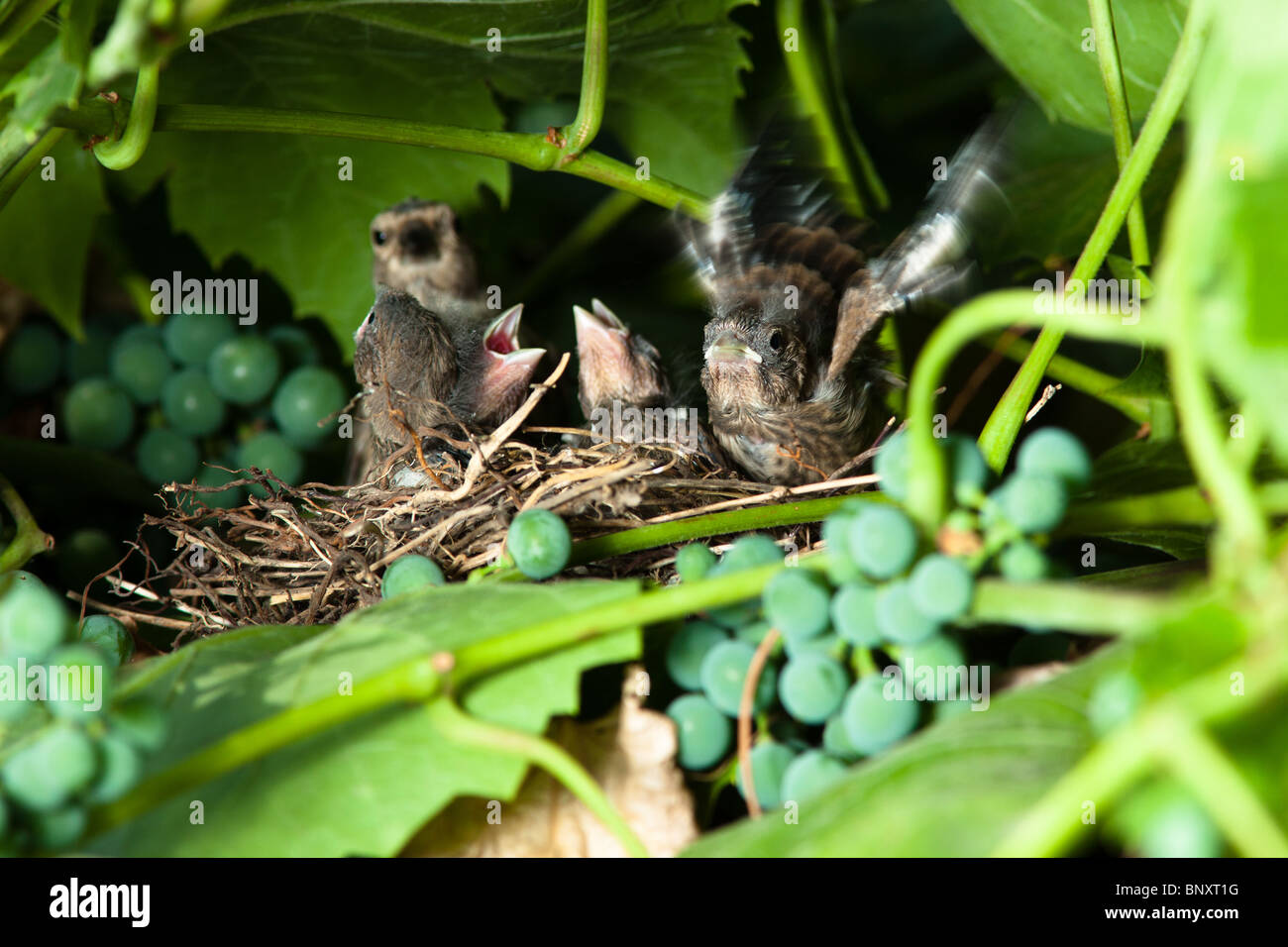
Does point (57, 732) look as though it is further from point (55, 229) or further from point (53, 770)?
point (55, 229)

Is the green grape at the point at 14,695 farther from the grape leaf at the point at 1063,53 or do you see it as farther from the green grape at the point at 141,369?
the grape leaf at the point at 1063,53

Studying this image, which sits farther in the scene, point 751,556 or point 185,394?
point 185,394

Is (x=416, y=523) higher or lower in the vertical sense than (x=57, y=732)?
higher

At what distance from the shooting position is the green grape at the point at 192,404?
138 cm

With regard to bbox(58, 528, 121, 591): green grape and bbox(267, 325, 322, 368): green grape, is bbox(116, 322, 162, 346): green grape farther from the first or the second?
bbox(58, 528, 121, 591): green grape

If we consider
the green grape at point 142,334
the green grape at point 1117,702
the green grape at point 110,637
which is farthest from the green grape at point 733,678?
the green grape at point 142,334

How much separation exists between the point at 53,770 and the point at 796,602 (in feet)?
1.12

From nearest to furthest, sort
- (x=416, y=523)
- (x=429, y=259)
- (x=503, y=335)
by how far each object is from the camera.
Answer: (x=416, y=523) < (x=503, y=335) < (x=429, y=259)

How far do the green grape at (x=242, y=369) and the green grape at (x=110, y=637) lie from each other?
0.48m

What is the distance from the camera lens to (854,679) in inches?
24.3

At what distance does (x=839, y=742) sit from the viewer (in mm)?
622

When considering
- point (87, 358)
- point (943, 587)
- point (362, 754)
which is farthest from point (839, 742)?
point (87, 358)

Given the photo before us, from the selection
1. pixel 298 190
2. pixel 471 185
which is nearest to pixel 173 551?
pixel 298 190

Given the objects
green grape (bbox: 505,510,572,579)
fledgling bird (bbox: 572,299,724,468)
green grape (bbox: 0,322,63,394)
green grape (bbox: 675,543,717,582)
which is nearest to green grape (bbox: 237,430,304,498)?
green grape (bbox: 0,322,63,394)
